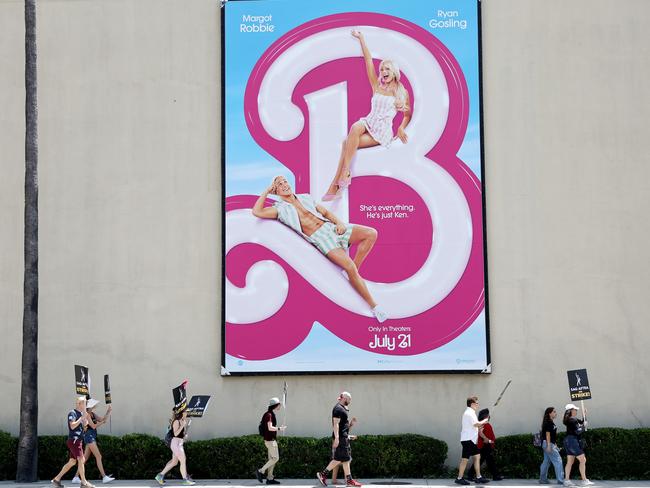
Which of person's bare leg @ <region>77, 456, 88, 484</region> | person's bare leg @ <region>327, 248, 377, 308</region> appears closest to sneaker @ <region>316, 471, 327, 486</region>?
person's bare leg @ <region>327, 248, 377, 308</region>

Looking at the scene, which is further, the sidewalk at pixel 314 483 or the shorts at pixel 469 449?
the sidewalk at pixel 314 483

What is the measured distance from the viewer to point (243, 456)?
20828 mm

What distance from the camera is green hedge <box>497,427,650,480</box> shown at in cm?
2080

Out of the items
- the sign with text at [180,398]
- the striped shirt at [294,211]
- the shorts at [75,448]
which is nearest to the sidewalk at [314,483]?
the shorts at [75,448]

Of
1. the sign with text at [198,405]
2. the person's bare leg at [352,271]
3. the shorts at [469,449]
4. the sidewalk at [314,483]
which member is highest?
the person's bare leg at [352,271]

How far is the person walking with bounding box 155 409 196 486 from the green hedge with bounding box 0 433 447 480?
974mm

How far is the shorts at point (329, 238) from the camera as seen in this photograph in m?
22.2

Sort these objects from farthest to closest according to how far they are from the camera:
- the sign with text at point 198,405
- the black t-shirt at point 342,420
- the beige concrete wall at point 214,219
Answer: the beige concrete wall at point 214,219
the sign with text at point 198,405
the black t-shirt at point 342,420

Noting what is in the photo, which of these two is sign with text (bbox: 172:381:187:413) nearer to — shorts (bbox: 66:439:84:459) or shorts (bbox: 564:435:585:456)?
shorts (bbox: 66:439:84:459)

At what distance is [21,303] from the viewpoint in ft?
75.2

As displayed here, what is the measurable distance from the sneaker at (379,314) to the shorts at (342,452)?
3.41 meters

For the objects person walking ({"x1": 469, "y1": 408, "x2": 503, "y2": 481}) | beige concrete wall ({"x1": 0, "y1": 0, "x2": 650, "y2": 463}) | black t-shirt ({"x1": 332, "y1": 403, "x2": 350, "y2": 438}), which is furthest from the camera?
beige concrete wall ({"x1": 0, "y1": 0, "x2": 650, "y2": 463})

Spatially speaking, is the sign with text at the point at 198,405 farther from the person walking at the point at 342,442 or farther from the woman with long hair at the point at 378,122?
the woman with long hair at the point at 378,122

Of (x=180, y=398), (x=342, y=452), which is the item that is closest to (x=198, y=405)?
(x=180, y=398)
